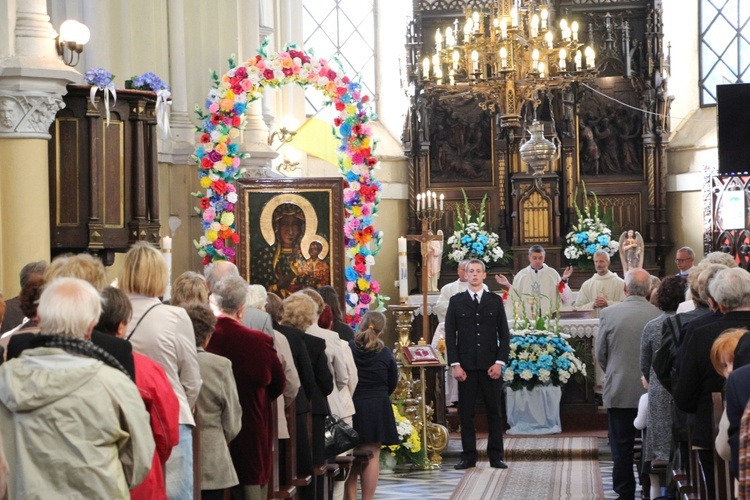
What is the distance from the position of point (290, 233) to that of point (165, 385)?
834 cm

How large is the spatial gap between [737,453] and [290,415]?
322cm

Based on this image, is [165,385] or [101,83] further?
[101,83]

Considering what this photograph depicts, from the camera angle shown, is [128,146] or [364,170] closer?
[128,146]

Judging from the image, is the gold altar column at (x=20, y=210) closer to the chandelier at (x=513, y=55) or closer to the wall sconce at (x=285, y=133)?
the chandelier at (x=513, y=55)

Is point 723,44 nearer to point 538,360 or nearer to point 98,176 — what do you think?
point 538,360

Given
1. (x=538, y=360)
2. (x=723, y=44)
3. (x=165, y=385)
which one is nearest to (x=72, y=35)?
(x=165, y=385)

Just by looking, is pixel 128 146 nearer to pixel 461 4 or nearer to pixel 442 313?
pixel 442 313

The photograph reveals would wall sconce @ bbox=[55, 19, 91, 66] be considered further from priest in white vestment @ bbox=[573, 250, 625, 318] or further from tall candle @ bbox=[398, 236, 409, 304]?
priest in white vestment @ bbox=[573, 250, 625, 318]

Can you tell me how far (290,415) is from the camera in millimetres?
7699

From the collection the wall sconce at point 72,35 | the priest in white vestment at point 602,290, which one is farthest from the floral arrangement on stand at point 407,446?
the priest in white vestment at point 602,290

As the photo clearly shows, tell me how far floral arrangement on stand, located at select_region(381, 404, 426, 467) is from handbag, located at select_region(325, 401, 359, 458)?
9.07 ft

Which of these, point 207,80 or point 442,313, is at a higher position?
point 207,80

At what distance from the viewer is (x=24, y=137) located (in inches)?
360

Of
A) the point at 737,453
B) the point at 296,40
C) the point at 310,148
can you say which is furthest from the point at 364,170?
the point at 737,453
